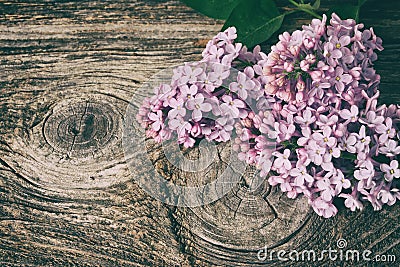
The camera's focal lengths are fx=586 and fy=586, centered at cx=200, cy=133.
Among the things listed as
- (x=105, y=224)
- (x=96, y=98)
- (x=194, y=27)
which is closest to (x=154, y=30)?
(x=194, y=27)

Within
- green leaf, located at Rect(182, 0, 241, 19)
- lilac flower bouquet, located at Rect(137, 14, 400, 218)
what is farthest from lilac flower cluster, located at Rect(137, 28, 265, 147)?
green leaf, located at Rect(182, 0, 241, 19)

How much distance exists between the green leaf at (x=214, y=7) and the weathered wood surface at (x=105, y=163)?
A: 5 cm

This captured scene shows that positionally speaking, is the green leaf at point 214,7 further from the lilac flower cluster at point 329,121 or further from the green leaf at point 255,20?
the lilac flower cluster at point 329,121

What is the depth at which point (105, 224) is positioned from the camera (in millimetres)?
982

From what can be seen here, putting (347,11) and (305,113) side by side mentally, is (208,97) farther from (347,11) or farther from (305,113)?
(347,11)

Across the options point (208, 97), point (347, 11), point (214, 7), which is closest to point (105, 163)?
point (208, 97)

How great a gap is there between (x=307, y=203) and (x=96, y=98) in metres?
0.42

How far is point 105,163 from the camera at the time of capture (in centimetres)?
102

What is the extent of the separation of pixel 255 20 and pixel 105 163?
364mm

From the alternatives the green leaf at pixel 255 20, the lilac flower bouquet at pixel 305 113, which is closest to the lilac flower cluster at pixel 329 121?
the lilac flower bouquet at pixel 305 113

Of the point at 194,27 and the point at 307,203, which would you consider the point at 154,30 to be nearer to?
the point at 194,27

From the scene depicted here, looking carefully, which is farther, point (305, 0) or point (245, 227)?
point (305, 0)

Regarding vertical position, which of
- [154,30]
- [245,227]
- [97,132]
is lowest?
[245,227]

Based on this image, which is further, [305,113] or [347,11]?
[347,11]
